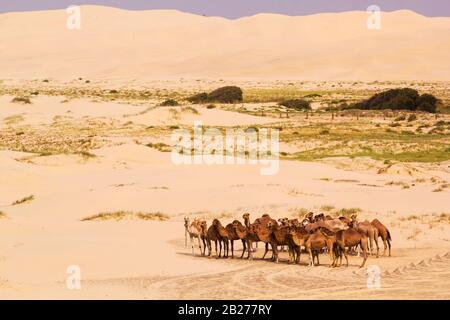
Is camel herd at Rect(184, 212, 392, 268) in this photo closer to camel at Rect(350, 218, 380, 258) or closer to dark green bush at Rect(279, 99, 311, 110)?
camel at Rect(350, 218, 380, 258)

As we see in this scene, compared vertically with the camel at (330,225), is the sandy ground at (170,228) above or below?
below

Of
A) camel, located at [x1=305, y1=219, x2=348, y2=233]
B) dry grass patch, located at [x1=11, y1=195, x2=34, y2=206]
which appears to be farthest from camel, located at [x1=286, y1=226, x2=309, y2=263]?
dry grass patch, located at [x1=11, y1=195, x2=34, y2=206]

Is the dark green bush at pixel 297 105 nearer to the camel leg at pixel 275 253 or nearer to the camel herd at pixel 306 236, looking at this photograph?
the camel herd at pixel 306 236

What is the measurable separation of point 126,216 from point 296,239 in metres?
8.33

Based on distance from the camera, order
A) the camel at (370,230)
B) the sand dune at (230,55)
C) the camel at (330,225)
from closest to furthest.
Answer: the camel at (370,230)
the camel at (330,225)
the sand dune at (230,55)

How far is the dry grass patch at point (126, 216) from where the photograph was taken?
23.9 m

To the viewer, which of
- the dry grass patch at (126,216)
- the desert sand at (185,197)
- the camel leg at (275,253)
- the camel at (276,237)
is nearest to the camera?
the desert sand at (185,197)

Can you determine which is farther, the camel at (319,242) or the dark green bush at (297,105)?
the dark green bush at (297,105)

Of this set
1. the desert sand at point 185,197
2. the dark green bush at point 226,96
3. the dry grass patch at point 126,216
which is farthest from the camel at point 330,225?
the dark green bush at point 226,96

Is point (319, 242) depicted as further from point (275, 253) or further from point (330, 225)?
point (330, 225)

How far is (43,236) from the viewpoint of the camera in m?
20.4

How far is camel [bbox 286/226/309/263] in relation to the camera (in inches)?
656

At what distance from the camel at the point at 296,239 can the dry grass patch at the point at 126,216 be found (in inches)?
303

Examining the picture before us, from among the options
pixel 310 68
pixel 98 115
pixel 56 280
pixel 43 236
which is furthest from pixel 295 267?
pixel 310 68
